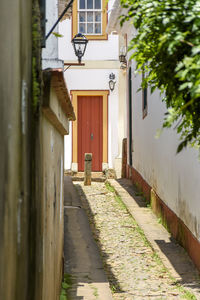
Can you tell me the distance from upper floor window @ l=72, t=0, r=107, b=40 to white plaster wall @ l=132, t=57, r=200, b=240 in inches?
149

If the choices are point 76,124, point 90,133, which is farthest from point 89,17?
point 90,133

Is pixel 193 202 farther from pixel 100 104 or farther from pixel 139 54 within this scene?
pixel 100 104

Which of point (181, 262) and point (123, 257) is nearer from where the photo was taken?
point (181, 262)

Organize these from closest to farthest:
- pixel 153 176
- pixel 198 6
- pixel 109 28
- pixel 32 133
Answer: pixel 32 133 < pixel 198 6 < pixel 153 176 < pixel 109 28

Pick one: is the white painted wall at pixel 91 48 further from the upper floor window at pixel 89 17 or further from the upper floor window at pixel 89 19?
the upper floor window at pixel 89 17

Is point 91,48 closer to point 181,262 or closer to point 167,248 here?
point 167,248

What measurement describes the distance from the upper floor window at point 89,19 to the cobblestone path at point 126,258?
6.45 metres

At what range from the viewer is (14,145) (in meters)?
2.38

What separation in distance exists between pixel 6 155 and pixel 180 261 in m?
5.76

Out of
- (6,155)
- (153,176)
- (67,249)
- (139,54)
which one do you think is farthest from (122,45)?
(6,155)

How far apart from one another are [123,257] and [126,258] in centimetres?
7

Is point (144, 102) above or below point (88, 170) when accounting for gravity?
above

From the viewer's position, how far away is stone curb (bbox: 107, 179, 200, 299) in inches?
A: 274

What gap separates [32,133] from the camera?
2793 mm
